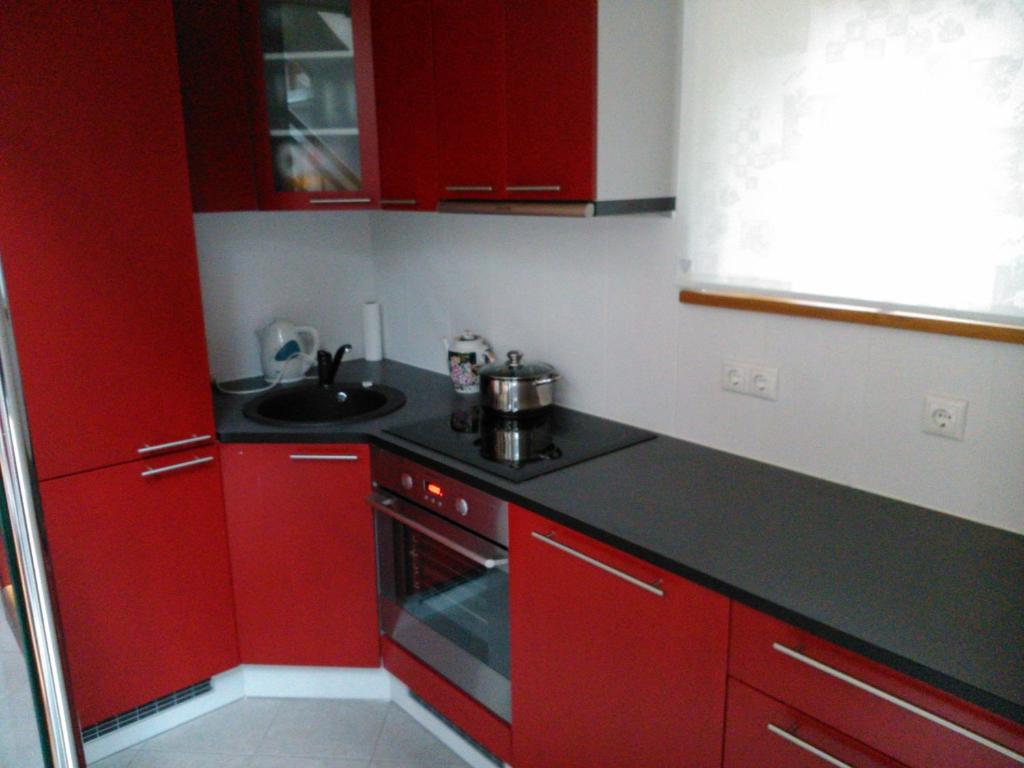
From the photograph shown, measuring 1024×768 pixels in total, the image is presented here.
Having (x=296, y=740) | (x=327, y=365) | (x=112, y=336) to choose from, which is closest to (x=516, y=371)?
(x=327, y=365)

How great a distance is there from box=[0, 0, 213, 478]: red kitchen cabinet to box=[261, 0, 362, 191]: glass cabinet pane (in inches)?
17.8

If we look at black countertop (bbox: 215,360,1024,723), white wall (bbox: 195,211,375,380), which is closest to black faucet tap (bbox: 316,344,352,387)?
white wall (bbox: 195,211,375,380)

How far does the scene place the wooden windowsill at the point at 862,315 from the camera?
155 centimetres

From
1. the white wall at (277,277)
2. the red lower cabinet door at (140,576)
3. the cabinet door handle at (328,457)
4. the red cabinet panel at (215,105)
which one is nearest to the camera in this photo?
the red lower cabinet door at (140,576)

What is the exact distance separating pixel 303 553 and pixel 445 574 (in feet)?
1.58

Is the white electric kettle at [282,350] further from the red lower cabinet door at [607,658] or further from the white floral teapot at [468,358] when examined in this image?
the red lower cabinet door at [607,658]

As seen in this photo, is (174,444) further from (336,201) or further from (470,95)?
(470,95)

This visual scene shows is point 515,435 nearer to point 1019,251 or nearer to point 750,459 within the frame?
point 750,459

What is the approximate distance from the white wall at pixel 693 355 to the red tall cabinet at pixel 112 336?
0.88 metres

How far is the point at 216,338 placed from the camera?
281 cm

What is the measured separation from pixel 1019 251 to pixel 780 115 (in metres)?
0.56

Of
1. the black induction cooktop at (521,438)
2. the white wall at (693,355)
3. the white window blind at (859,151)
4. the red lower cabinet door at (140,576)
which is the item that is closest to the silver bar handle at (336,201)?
the white wall at (693,355)

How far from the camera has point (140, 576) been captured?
7.55 ft

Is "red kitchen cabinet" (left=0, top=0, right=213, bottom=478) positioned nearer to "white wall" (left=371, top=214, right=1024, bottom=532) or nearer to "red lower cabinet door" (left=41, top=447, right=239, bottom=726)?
"red lower cabinet door" (left=41, top=447, right=239, bottom=726)
